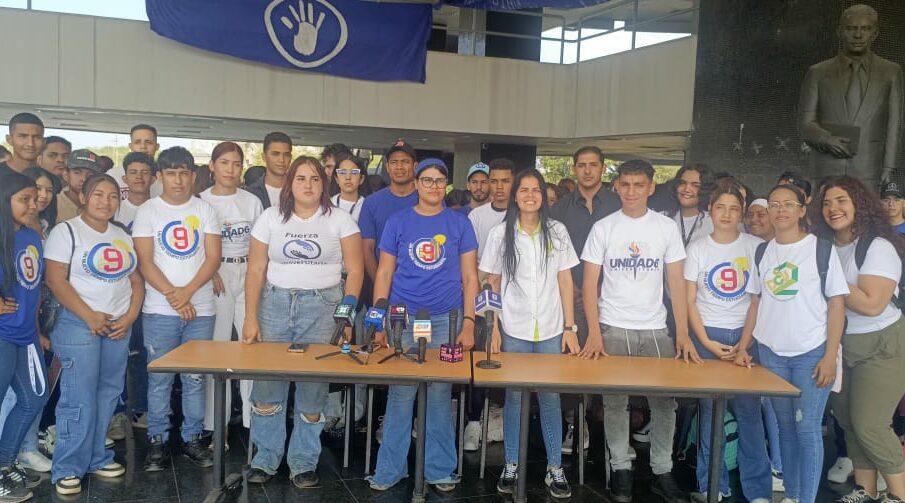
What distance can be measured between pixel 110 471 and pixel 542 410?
2280mm

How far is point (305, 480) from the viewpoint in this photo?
3.41 m

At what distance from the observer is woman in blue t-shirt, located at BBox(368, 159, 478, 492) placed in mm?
3301

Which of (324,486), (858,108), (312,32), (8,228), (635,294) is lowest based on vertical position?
(324,486)

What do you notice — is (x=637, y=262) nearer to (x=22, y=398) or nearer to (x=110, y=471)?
(x=110, y=471)

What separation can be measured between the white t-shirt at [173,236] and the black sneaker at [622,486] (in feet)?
8.00

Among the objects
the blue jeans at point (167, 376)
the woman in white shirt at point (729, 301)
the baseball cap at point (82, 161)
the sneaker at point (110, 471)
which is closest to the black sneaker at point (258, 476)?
the blue jeans at point (167, 376)

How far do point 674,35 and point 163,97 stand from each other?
24.3ft

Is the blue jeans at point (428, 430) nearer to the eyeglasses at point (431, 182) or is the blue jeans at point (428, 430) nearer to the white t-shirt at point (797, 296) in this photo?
the eyeglasses at point (431, 182)

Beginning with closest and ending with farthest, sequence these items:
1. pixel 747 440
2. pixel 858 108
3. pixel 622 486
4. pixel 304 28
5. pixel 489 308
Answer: pixel 489 308 → pixel 747 440 → pixel 622 486 → pixel 858 108 → pixel 304 28

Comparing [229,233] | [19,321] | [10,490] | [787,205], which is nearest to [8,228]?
[19,321]

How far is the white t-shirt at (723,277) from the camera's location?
332 cm

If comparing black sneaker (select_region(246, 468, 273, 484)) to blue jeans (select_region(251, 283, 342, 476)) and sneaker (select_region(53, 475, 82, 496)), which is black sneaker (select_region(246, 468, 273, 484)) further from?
sneaker (select_region(53, 475, 82, 496))

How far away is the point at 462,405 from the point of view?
3715 mm

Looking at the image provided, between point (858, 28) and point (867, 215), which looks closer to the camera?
point (867, 215)
